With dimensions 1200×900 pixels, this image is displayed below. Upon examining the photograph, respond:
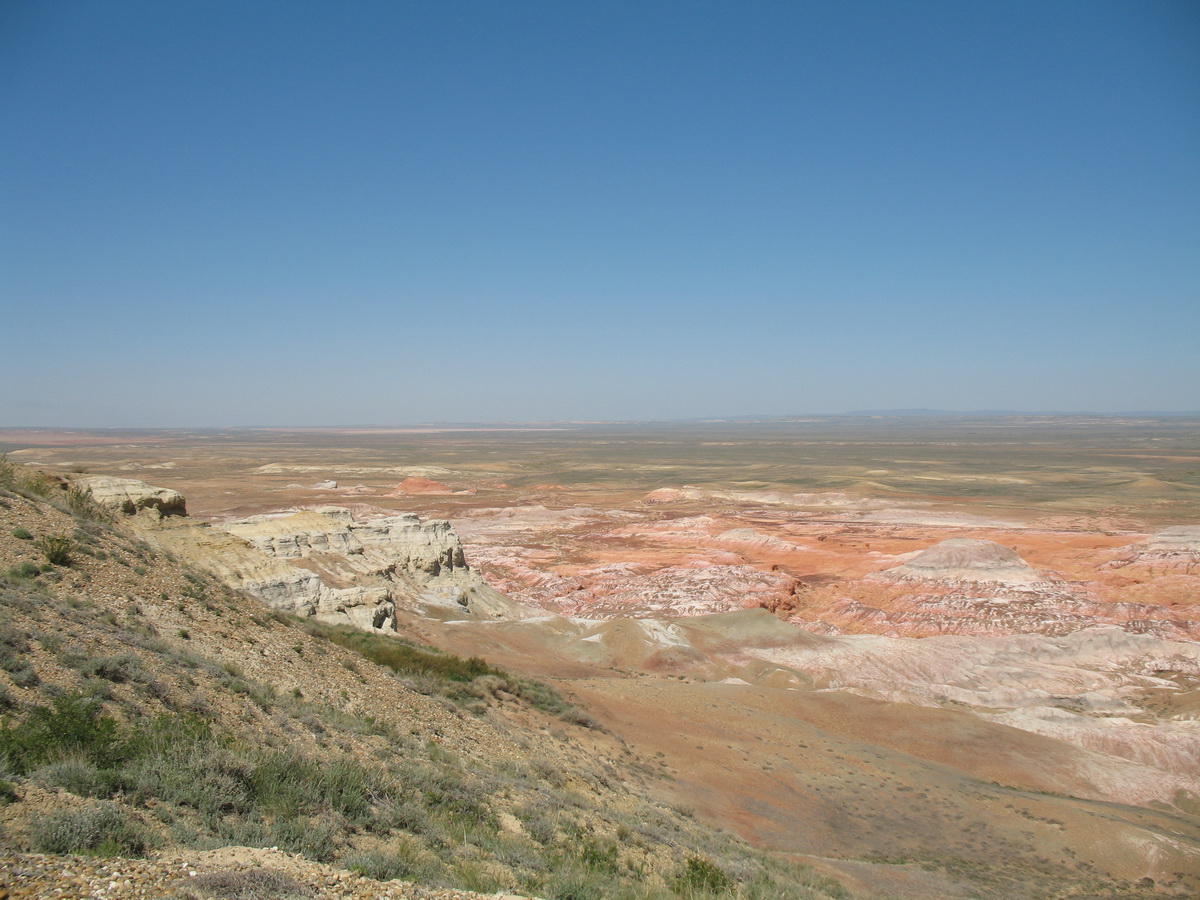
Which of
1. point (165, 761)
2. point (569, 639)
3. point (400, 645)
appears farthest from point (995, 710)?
point (165, 761)

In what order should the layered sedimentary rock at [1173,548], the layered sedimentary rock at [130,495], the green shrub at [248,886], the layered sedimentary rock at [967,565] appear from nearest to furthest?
the green shrub at [248,886] < the layered sedimentary rock at [130,495] < the layered sedimentary rock at [967,565] < the layered sedimentary rock at [1173,548]

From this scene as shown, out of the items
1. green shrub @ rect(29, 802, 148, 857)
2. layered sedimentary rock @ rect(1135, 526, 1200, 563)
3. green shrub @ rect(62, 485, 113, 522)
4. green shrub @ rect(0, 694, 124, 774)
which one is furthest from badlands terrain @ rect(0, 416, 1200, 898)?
green shrub @ rect(29, 802, 148, 857)

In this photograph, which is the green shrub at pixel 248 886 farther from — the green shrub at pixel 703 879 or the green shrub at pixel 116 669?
the green shrub at pixel 703 879

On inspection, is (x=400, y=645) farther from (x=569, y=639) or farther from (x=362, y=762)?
(x=569, y=639)

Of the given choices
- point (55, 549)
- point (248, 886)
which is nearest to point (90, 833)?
point (248, 886)

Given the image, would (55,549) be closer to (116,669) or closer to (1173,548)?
(116,669)

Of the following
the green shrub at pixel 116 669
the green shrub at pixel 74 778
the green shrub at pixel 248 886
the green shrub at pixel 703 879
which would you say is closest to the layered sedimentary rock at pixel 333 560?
the green shrub at pixel 116 669

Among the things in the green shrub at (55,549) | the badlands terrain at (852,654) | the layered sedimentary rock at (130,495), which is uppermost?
the green shrub at (55,549)

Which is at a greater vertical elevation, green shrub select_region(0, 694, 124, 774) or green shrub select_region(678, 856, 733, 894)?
green shrub select_region(0, 694, 124, 774)

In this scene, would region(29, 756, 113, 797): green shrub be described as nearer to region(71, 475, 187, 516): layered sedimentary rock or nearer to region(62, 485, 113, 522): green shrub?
region(62, 485, 113, 522): green shrub
